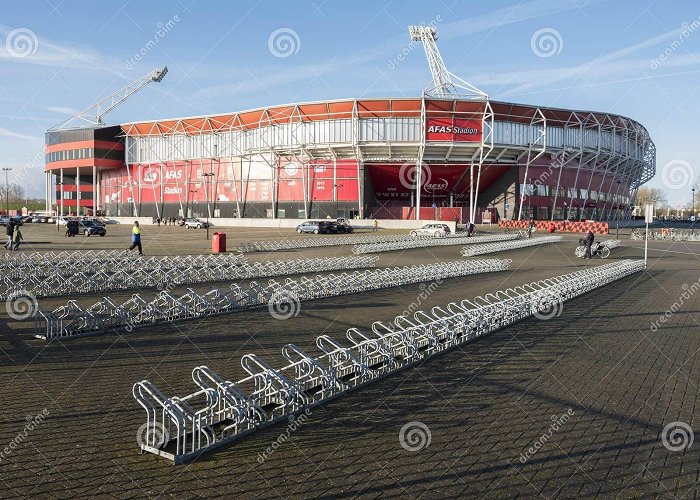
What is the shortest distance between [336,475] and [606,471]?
2.67 meters

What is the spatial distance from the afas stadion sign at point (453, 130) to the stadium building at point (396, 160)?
12 cm

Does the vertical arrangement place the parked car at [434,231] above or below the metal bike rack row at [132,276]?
above

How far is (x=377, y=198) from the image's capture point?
7506cm

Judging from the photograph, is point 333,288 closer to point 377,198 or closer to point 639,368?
point 639,368

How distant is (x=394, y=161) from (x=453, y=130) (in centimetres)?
808

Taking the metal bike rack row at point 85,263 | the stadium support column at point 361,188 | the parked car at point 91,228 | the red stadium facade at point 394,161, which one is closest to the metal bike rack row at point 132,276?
the metal bike rack row at point 85,263

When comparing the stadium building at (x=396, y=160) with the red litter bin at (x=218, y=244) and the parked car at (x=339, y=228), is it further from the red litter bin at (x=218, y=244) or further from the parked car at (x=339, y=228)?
the red litter bin at (x=218, y=244)

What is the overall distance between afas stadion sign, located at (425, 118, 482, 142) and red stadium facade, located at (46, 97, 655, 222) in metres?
0.12

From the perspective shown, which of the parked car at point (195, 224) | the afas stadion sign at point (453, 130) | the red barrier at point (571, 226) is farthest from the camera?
the afas stadion sign at point (453, 130)

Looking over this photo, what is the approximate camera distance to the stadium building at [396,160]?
67.2 m

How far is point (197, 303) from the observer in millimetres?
13711

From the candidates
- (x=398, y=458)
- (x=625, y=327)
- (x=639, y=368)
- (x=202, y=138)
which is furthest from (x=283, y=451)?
(x=202, y=138)

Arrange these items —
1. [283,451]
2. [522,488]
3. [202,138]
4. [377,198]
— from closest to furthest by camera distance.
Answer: [522,488] < [283,451] < [377,198] < [202,138]

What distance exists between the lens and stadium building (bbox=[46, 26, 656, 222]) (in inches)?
2645
